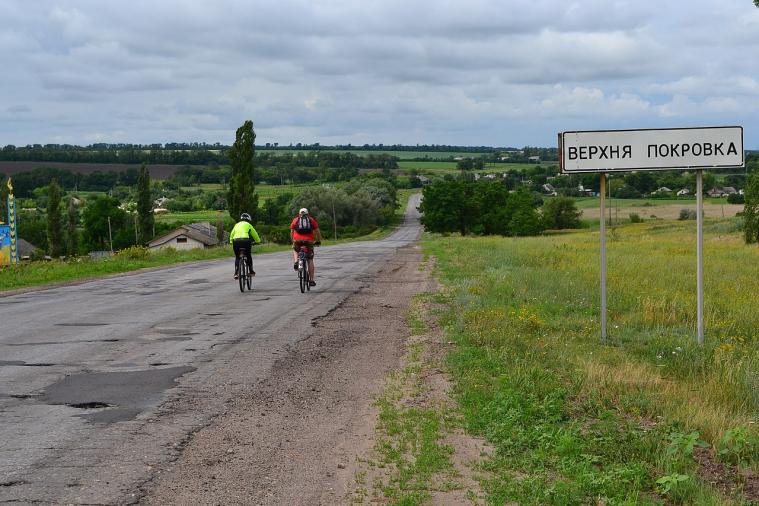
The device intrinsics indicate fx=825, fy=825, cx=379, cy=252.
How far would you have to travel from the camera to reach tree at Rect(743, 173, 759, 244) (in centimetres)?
5319

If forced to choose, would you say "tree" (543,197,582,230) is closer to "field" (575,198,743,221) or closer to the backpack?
"field" (575,198,743,221)

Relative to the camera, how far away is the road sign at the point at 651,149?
962cm

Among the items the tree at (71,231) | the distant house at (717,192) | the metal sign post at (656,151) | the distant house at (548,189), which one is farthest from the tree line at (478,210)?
the metal sign post at (656,151)

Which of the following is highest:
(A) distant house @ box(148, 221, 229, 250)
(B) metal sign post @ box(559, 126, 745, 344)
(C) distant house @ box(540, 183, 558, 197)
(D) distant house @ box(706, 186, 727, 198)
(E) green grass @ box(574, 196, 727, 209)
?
(B) metal sign post @ box(559, 126, 745, 344)

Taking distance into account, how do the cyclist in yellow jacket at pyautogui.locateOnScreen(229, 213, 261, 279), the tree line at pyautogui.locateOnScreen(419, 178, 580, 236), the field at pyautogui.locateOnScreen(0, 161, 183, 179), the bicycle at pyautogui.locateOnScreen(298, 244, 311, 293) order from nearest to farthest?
the bicycle at pyautogui.locateOnScreen(298, 244, 311, 293) → the cyclist in yellow jacket at pyautogui.locateOnScreen(229, 213, 261, 279) → the tree line at pyautogui.locateOnScreen(419, 178, 580, 236) → the field at pyautogui.locateOnScreen(0, 161, 183, 179)

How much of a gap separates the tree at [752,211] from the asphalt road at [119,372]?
1724 inches

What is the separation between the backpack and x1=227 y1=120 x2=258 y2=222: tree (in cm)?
3918

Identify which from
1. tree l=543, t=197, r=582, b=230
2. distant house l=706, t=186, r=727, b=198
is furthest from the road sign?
distant house l=706, t=186, r=727, b=198

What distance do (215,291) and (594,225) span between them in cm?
10468

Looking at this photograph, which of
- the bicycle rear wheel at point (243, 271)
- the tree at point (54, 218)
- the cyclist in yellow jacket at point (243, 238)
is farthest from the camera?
the tree at point (54, 218)

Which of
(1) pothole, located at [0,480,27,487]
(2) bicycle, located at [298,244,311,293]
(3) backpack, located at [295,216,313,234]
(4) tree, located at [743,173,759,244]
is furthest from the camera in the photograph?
(4) tree, located at [743,173,759,244]

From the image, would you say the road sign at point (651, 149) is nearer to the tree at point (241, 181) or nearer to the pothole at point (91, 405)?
the pothole at point (91, 405)

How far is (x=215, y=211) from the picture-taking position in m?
127

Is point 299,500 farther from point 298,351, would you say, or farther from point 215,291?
point 215,291
